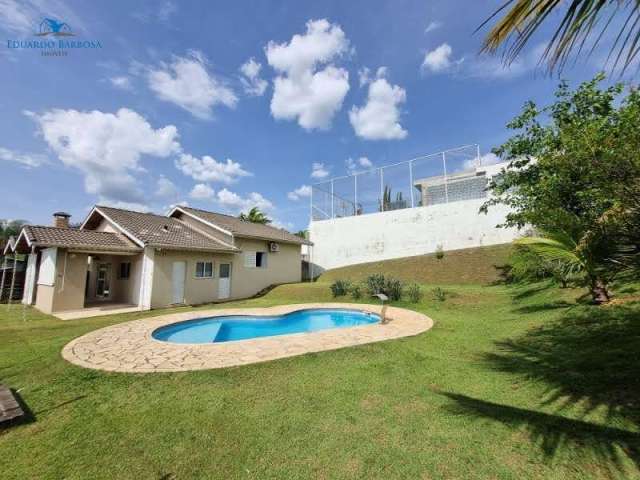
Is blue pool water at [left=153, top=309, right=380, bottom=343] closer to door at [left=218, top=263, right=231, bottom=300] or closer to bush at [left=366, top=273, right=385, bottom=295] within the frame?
bush at [left=366, top=273, right=385, bottom=295]

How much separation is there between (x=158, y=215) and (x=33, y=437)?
17139 mm

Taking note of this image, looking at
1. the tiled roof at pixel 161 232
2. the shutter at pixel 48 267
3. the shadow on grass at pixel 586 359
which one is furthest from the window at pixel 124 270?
the shadow on grass at pixel 586 359

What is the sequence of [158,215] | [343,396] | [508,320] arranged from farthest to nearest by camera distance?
1. [158,215]
2. [508,320]
3. [343,396]

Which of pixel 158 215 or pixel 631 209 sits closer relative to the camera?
pixel 631 209

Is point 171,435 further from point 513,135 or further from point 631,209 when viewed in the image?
point 513,135

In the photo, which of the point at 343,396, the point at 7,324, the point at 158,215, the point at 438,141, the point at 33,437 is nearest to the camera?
the point at 33,437

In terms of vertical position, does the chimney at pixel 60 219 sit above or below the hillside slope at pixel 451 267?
above

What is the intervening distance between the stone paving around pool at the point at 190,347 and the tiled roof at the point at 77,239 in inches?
199

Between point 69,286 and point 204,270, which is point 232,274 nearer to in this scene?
point 204,270

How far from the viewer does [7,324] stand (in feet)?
31.7

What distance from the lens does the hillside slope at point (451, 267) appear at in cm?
1709

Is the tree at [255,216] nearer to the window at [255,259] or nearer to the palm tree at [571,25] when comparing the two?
the window at [255,259]

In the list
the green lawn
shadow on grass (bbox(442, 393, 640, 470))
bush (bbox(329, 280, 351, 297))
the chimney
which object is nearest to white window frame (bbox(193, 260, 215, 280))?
bush (bbox(329, 280, 351, 297))

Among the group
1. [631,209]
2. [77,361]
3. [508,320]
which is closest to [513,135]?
[508,320]
